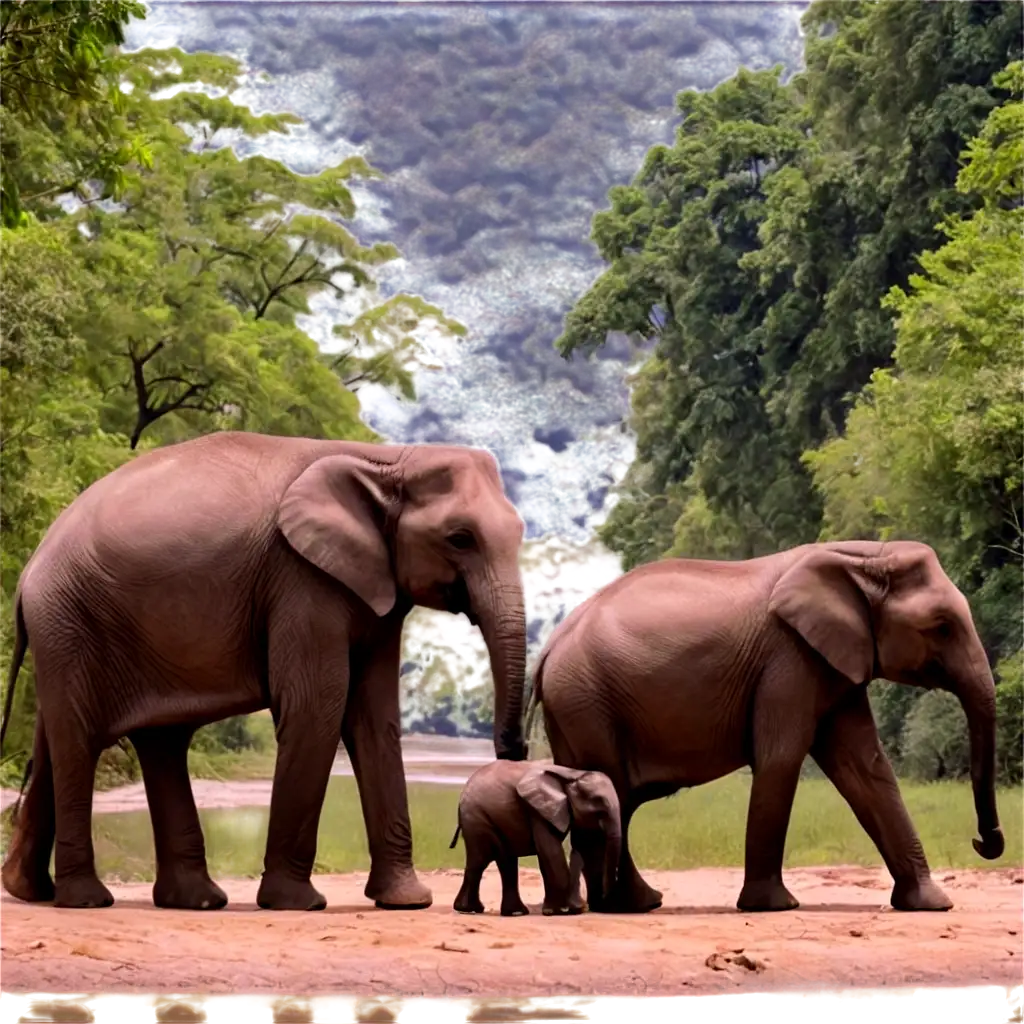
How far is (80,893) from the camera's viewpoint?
13.3m

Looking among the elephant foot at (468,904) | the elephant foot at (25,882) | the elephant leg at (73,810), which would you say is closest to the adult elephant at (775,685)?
the elephant foot at (468,904)

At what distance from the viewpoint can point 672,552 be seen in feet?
182

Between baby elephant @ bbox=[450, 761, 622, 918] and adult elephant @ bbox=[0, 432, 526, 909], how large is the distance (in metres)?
0.25

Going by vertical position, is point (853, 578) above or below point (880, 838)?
above

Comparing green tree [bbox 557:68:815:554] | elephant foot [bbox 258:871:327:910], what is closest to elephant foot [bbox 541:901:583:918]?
elephant foot [bbox 258:871:327:910]

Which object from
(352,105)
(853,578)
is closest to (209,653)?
(853,578)

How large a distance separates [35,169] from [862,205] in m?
18.9

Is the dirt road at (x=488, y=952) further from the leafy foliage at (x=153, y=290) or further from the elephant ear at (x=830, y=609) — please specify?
the leafy foliage at (x=153, y=290)

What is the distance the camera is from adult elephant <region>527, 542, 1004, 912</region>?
1434 centimetres

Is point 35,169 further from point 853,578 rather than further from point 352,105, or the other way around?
point 352,105

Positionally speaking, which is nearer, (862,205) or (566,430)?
(862,205)

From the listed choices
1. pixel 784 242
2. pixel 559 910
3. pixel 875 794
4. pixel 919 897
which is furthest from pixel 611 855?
pixel 784 242

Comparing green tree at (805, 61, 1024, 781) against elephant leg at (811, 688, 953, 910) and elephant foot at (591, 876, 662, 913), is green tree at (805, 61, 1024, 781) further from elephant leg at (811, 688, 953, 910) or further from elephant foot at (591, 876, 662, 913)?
elephant foot at (591, 876, 662, 913)

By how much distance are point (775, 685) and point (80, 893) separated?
450cm
